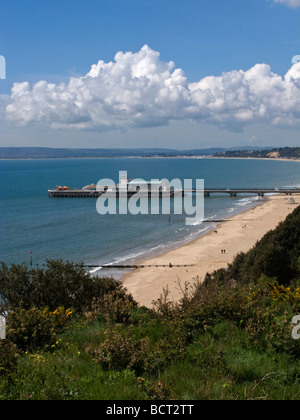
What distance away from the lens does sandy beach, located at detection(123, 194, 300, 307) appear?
25.8 meters

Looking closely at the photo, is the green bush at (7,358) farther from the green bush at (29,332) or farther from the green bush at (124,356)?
the green bush at (124,356)

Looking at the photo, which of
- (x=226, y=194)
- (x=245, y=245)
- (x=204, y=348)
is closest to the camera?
(x=204, y=348)

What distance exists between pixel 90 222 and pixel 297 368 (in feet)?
170

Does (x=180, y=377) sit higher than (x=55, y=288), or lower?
higher

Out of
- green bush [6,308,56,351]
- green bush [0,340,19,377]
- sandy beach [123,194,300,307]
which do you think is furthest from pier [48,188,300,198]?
green bush [0,340,19,377]

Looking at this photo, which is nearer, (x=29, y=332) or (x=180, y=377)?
(x=180, y=377)

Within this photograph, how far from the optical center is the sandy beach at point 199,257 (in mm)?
25844

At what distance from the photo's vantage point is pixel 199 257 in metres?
34.4

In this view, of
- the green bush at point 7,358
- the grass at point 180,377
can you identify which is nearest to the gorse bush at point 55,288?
the grass at point 180,377

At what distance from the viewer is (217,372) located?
17.1ft

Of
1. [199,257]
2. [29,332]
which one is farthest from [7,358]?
[199,257]

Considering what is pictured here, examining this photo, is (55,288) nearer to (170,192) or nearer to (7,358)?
(7,358)

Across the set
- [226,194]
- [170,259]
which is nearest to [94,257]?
[170,259]

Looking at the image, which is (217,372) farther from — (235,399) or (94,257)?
(94,257)
